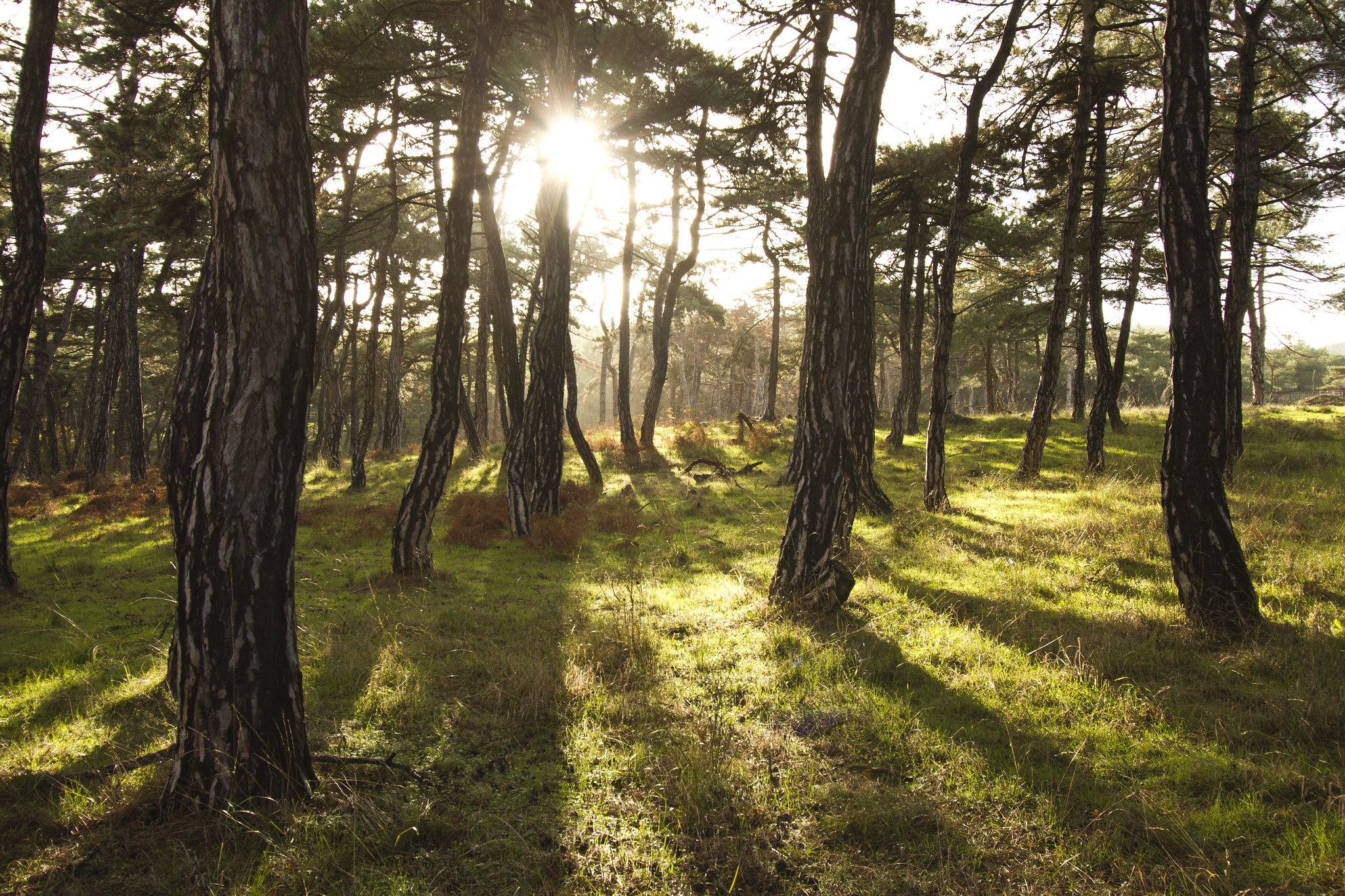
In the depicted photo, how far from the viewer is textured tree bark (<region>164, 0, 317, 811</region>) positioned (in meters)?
2.73

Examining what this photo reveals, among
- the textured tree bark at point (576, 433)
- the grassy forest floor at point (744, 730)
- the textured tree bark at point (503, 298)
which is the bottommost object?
the grassy forest floor at point (744, 730)

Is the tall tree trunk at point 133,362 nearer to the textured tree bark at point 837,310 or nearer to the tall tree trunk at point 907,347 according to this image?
the textured tree bark at point 837,310

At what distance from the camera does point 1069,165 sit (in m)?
12.4

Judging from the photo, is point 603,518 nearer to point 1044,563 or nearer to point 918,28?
point 1044,563

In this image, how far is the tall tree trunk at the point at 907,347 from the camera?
17547 mm

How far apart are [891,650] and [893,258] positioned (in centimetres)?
1938

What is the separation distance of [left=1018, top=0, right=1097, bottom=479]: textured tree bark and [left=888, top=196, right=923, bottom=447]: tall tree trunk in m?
5.19

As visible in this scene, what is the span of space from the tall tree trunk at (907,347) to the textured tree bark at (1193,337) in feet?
40.1

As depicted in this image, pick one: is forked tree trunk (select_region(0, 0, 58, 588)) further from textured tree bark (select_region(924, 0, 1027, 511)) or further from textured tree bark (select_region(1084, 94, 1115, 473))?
textured tree bark (select_region(1084, 94, 1115, 473))

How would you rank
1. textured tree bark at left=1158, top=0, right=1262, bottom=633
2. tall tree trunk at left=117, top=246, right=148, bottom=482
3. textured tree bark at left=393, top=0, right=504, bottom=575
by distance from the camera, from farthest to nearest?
tall tree trunk at left=117, top=246, right=148, bottom=482 < textured tree bark at left=393, top=0, right=504, bottom=575 < textured tree bark at left=1158, top=0, right=1262, bottom=633

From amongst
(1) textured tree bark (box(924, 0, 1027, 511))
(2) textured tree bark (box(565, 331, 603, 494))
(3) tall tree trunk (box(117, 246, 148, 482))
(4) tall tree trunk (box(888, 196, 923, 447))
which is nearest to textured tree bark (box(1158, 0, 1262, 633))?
(1) textured tree bark (box(924, 0, 1027, 511))

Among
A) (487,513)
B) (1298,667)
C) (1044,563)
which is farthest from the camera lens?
(487,513)

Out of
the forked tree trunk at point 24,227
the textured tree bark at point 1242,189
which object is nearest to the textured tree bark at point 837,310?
the forked tree trunk at point 24,227

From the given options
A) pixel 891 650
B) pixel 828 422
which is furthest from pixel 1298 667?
pixel 828 422
